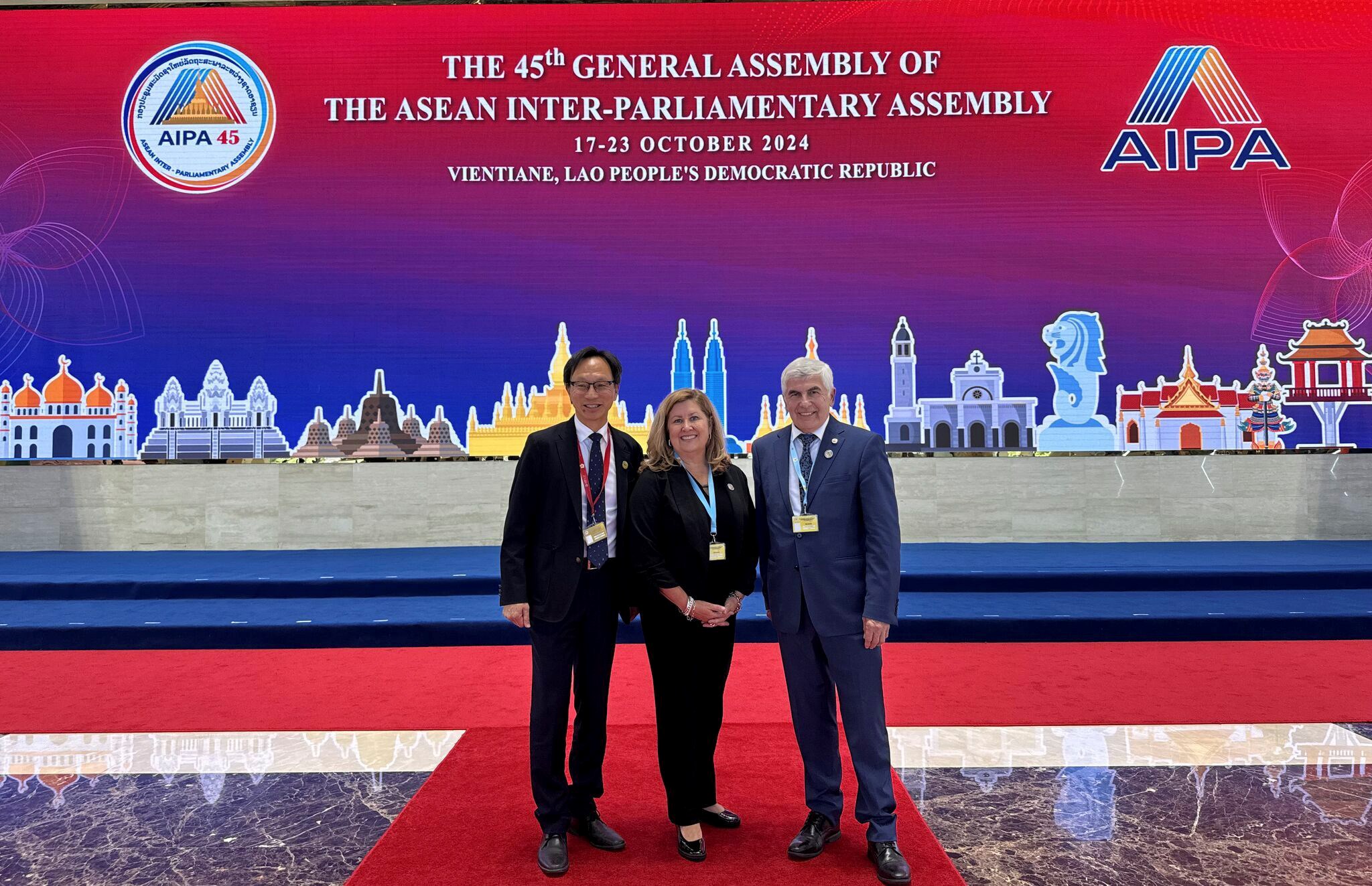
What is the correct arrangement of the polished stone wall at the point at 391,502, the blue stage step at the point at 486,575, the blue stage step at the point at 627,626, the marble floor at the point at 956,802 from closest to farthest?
1. the marble floor at the point at 956,802
2. the blue stage step at the point at 627,626
3. the blue stage step at the point at 486,575
4. the polished stone wall at the point at 391,502

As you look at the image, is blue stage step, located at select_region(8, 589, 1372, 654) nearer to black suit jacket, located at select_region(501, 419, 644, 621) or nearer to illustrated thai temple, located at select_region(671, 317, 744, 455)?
black suit jacket, located at select_region(501, 419, 644, 621)

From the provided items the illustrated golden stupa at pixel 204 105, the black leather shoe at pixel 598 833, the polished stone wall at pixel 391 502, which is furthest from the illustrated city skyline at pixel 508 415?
the black leather shoe at pixel 598 833

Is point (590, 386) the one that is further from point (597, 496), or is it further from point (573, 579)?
point (573, 579)

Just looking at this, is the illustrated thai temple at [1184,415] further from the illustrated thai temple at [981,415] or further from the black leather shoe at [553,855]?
the black leather shoe at [553,855]

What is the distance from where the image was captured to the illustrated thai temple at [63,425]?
21.8 ft

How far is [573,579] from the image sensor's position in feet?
6.77

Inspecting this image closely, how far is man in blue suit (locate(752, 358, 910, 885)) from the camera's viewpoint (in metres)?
1.96

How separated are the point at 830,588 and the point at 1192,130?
270 inches

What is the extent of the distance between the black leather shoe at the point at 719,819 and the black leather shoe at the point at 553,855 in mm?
377

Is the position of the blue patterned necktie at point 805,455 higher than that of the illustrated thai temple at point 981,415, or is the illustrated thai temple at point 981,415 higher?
the illustrated thai temple at point 981,415

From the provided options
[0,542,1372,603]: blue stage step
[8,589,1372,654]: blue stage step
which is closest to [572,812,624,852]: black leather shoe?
[8,589,1372,654]: blue stage step

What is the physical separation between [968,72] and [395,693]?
6523 mm

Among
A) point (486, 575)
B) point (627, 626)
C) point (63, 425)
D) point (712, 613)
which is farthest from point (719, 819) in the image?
point (63, 425)

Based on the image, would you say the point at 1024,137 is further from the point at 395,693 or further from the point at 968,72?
the point at 395,693
